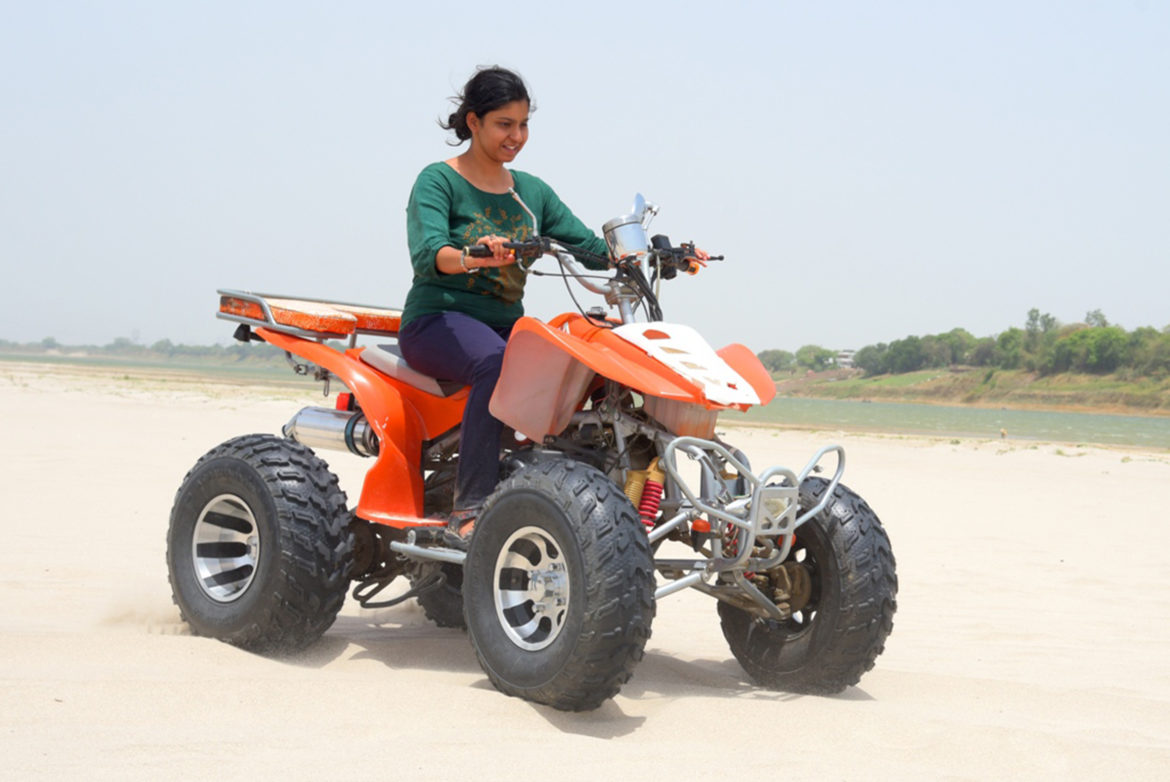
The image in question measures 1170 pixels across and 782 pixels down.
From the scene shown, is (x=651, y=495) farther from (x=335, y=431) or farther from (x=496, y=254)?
(x=335, y=431)

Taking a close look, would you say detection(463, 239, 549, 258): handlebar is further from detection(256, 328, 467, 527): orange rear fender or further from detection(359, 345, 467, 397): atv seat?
detection(256, 328, 467, 527): orange rear fender

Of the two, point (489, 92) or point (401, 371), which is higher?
point (489, 92)

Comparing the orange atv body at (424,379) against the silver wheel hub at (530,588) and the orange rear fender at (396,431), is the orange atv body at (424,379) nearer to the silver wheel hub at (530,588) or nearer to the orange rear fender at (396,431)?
the orange rear fender at (396,431)

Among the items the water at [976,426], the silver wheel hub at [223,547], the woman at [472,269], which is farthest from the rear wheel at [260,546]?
the water at [976,426]

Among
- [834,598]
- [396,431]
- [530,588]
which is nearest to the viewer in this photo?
[530,588]

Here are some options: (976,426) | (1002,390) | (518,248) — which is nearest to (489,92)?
(518,248)

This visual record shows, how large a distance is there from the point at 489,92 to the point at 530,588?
2.08 m

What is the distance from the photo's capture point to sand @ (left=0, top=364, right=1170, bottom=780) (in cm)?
323

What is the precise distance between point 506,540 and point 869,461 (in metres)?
15.6

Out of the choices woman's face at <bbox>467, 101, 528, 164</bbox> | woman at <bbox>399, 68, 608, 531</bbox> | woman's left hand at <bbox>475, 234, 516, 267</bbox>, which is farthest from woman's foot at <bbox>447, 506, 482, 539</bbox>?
woman's face at <bbox>467, 101, 528, 164</bbox>

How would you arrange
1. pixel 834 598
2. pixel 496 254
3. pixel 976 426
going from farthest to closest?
pixel 976 426 < pixel 834 598 < pixel 496 254

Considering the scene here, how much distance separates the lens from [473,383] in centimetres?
443

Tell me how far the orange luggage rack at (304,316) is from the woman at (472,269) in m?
0.67

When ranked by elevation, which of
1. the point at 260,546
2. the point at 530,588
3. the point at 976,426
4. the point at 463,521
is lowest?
the point at 976,426
